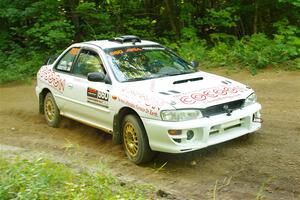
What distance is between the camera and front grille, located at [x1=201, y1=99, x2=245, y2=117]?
6.06 meters

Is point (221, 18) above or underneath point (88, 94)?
above

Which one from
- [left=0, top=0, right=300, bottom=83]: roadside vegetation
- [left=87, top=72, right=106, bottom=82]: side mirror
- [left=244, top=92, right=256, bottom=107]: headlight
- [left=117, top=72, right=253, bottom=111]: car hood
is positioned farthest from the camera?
[left=0, top=0, right=300, bottom=83]: roadside vegetation

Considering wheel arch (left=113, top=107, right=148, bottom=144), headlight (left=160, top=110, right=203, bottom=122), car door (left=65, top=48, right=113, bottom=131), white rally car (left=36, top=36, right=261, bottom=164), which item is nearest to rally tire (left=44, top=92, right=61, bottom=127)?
white rally car (left=36, top=36, right=261, bottom=164)

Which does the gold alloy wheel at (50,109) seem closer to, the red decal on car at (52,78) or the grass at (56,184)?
the red decal on car at (52,78)

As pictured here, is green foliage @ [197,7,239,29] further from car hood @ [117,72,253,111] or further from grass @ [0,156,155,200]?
grass @ [0,156,155,200]

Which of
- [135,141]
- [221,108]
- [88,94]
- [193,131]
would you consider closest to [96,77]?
[88,94]

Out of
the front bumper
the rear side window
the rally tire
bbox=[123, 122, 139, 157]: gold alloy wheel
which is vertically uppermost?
the rear side window

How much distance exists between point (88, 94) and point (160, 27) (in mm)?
10132

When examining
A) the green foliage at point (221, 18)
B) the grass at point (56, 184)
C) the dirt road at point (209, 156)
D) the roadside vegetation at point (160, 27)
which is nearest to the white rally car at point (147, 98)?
the dirt road at point (209, 156)

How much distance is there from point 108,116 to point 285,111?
3.38m

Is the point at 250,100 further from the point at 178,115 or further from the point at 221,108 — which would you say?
the point at 178,115

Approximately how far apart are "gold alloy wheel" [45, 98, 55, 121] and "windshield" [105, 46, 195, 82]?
196cm

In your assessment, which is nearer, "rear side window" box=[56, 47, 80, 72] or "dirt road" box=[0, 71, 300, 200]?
"dirt road" box=[0, 71, 300, 200]

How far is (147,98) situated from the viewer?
6.24m
